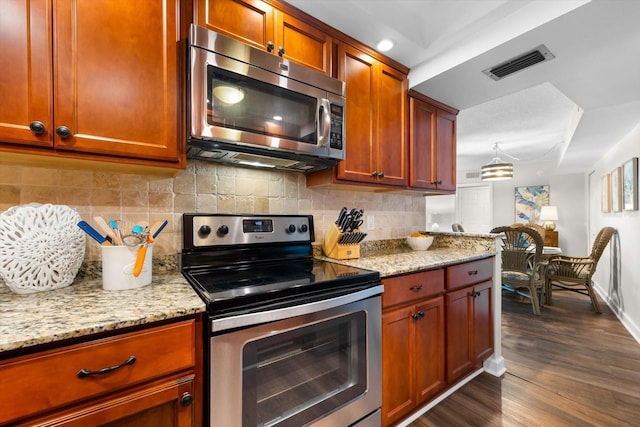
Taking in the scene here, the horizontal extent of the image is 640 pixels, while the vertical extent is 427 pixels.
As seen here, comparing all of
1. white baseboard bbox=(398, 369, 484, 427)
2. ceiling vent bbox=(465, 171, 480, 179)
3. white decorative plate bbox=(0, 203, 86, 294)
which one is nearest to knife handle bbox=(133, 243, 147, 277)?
white decorative plate bbox=(0, 203, 86, 294)

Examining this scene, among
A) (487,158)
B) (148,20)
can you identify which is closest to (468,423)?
(148,20)

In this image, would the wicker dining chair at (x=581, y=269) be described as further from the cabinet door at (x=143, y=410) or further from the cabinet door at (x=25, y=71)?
the cabinet door at (x=25, y=71)

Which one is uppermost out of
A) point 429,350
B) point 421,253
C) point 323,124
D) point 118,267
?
point 323,124

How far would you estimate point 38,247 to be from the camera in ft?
3.30

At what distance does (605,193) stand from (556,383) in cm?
364

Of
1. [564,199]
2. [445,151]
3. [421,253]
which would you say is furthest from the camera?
[564,199]

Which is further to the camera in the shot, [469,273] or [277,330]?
[469,273]

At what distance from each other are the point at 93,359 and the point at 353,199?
5.68ft

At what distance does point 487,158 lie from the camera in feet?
20.3

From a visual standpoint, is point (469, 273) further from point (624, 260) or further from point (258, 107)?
point (624, 260)

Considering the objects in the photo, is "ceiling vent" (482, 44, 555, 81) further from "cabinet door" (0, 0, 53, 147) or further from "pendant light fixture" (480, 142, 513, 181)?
"pendant light fixture" (480, 142, 513, 181)

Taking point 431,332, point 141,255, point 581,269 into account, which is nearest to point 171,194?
point 141,255

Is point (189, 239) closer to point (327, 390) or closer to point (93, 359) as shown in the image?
point (93, 359)

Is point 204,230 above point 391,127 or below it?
below
